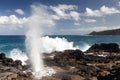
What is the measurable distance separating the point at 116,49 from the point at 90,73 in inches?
619

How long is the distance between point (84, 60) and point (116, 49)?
376 inches

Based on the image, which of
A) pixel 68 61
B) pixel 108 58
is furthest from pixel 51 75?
pixel 108 58

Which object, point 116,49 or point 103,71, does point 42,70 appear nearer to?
point 103,71

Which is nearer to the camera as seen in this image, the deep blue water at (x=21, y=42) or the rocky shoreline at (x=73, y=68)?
the rocky shoreline at (x=73, y=68)

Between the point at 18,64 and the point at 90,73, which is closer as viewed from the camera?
the point at 90,73

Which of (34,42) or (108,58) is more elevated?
(34,42)

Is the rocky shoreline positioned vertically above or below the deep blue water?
below

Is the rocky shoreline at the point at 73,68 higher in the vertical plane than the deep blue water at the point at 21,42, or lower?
lower

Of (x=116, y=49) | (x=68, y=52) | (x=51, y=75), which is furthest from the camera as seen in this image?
(x=116, y=49)

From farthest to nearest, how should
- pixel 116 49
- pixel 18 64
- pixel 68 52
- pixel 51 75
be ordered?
pixel 116 49 → pixel 68 52 → pixel 18 64 → pixel 51 75

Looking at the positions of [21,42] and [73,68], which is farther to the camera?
[21,42]

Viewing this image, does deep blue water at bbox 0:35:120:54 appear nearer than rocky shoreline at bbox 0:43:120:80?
No

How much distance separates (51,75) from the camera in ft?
64.7

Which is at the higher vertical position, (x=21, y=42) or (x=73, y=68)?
(x=21, y=42)
